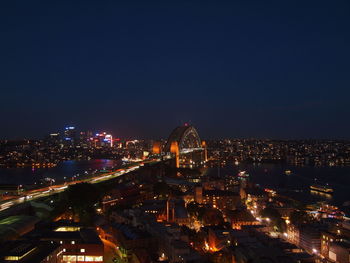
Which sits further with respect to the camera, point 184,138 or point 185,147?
point 185,147

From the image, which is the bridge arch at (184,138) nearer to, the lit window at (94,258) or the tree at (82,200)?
the tree at (82,200)

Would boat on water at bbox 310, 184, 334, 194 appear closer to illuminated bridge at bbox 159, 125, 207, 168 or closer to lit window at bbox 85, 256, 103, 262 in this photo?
illuminated bridge at bbox 159, 125, 207, 168

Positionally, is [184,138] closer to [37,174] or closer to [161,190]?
[37,174]

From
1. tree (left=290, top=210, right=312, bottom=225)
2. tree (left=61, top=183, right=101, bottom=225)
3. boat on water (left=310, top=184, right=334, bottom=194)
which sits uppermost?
tree (left=61, top=183, right=101, bottom=225)

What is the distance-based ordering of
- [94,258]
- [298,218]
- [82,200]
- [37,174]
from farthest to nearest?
1. [37,174]
2. [298,218]
3. [82,200]
4. [94,258]

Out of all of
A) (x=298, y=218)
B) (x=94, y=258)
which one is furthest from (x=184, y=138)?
(x=94, y=258)

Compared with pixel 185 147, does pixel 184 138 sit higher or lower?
higher

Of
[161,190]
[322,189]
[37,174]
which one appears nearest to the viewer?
[161,190]

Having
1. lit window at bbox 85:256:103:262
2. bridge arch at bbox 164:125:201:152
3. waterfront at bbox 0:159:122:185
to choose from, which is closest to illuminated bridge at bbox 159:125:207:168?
bridge arch at bbox 164:125:201:152

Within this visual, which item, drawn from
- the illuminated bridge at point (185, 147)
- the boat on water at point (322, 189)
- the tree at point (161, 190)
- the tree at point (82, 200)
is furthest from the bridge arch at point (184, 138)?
the tree at point (82, 200)

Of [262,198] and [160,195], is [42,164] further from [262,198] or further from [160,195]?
[262,198]

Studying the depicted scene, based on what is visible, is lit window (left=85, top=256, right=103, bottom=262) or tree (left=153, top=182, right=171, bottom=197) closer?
lit window (left=85, top=256, right=103, bottom=262)
